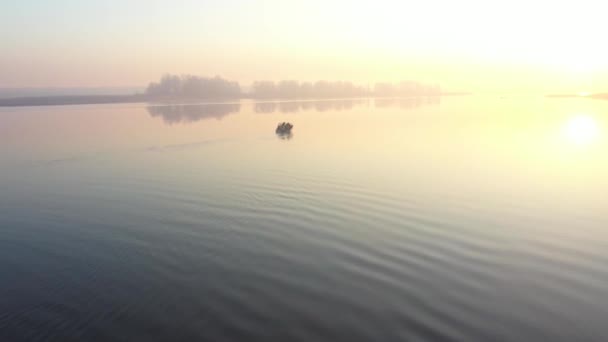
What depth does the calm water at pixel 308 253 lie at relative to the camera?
10.7m

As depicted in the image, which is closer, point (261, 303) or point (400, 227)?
point (261, 303)

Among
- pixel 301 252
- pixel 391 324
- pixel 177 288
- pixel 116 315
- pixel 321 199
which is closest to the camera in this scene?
pixel 391 324

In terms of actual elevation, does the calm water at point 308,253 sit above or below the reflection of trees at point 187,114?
below

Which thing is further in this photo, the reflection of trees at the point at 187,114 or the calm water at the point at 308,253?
the reflection of trees at the point at 187,114

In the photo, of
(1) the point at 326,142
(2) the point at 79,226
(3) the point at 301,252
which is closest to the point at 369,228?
(3) the point at 301,252

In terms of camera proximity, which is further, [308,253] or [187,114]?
[187,114]

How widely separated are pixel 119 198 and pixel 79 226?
5279mm

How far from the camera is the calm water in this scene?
421 inches

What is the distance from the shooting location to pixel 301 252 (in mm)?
15328

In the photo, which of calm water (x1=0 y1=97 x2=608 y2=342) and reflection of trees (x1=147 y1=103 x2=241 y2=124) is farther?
reflection of trees (x1=147 y1=103 x2=241 y2=124)

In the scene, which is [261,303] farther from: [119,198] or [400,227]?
[119,198]

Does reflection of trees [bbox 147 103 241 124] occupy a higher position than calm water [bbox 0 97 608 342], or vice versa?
reflection of trees [bbox 147 103 241 124]

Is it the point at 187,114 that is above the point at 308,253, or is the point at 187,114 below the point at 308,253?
above

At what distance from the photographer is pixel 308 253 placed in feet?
49.9
